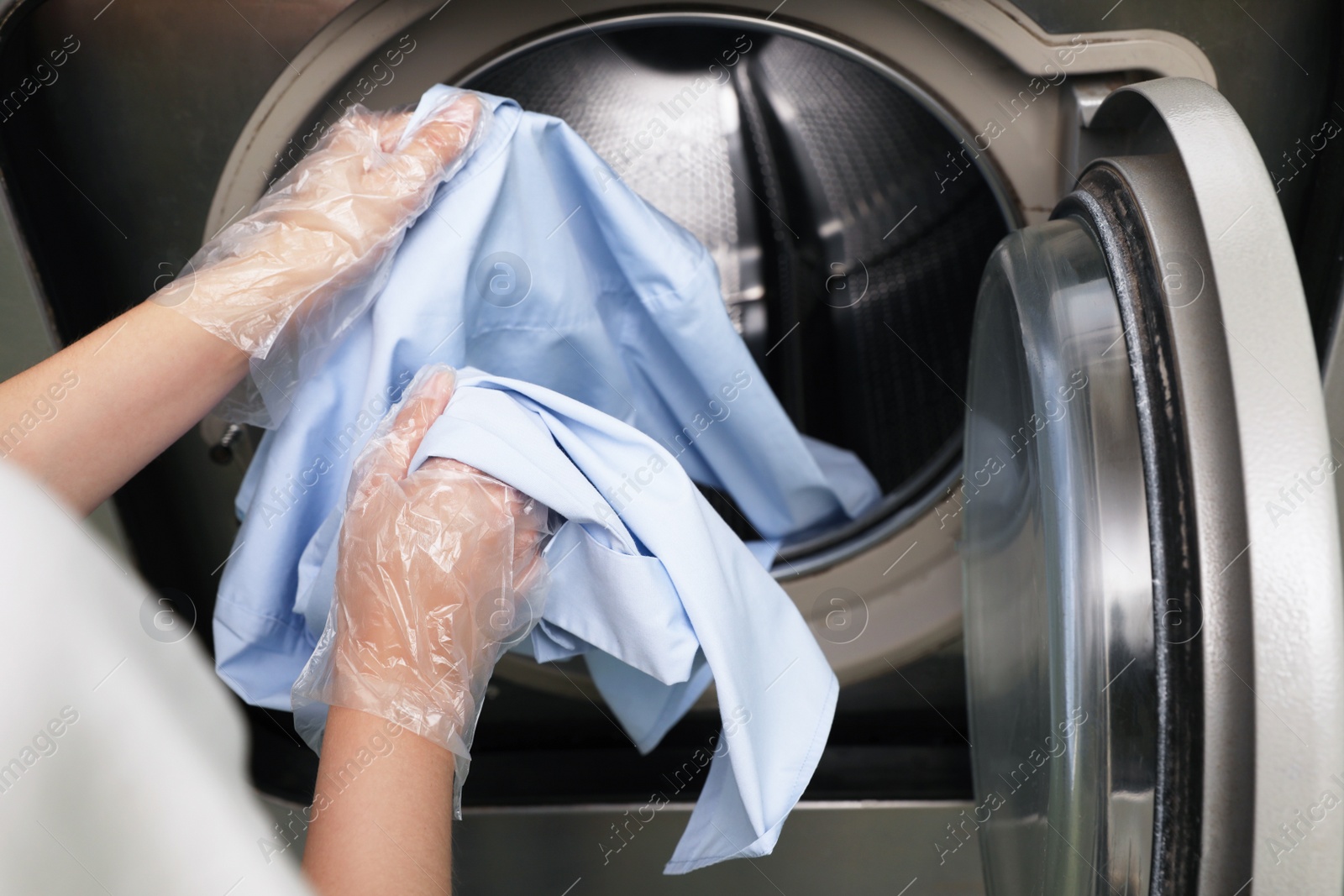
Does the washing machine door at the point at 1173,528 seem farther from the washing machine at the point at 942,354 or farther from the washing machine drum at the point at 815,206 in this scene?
the washing machine drum at the point at 815,206

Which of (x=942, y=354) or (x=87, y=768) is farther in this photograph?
(x=942, y=354)

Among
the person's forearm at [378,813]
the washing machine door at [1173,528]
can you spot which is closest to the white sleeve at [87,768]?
the person's forearm at [378,813]

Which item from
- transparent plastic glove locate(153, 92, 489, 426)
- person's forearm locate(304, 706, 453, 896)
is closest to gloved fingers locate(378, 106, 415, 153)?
transparent plastic glove locate(153, 92, 489, 426)

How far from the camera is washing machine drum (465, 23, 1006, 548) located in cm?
83

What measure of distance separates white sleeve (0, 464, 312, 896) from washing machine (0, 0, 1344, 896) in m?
0.31

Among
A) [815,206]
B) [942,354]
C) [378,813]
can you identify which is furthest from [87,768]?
[815,206]

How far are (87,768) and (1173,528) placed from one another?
0.41 m

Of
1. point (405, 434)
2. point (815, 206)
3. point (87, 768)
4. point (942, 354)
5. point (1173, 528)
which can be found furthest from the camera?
point (815, 206)

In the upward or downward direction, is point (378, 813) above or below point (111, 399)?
below

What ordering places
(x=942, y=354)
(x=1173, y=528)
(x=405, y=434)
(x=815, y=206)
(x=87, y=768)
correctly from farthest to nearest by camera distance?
1. (x=815, y=206)
2. (x=942, y=354)
3. (x=405, y=434)
4. (x=1173, y=528)
5. (x=87, y=768)

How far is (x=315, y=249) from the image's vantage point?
543mm

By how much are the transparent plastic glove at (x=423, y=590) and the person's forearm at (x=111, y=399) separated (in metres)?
0.12

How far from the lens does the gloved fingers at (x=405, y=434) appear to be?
495 millimetres

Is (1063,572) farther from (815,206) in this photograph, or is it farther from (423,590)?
(815,206)
